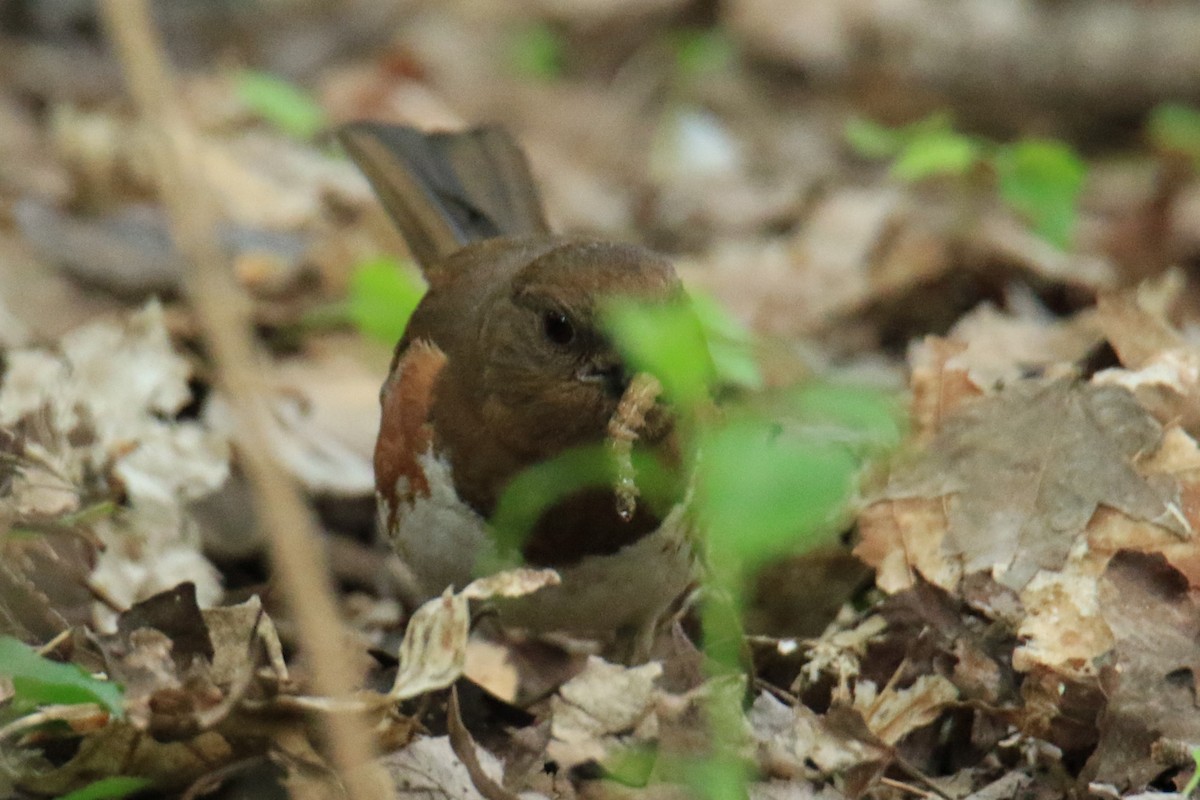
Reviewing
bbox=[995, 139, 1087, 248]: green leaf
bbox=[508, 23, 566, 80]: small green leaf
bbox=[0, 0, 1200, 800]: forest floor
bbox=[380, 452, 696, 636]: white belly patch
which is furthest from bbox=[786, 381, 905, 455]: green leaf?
bbox=[508, 23, 566, 80]: small green leaf

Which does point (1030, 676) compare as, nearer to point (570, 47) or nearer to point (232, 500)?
point (232, 500)

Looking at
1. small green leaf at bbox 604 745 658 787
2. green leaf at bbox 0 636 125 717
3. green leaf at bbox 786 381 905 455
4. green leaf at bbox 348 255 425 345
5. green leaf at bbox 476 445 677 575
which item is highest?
green leaf at bbox 786 381 905 455

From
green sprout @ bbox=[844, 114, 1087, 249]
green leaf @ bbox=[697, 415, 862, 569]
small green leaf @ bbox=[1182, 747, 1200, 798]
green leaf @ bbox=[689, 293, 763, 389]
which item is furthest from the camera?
green sprout @ bbox=[844, 114, 1087, 249]

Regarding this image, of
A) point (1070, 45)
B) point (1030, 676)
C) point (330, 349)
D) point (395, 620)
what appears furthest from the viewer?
point (1070, 45)

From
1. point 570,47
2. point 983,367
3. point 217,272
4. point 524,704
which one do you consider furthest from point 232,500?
point 570,47

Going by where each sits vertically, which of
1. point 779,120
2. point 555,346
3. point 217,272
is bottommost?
point 779,120

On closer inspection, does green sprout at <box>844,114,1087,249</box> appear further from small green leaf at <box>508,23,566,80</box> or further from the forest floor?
small green leaf at <box>508,23,566,80</box>
